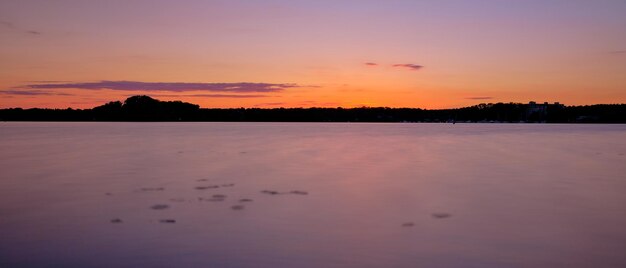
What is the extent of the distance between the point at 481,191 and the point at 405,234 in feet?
23.0

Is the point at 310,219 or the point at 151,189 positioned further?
the point at 151,189

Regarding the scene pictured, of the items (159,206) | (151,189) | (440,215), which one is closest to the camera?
(440,215)

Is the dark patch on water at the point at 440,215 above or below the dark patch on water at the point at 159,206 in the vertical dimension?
below

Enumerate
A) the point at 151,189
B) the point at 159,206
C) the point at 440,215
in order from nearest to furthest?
the point at 440,215
the point at 159,206
the point at 151,189

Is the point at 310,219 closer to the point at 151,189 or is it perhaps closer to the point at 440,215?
the point at 440,215

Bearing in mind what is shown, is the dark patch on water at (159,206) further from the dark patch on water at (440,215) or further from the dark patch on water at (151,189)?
the dark patch on water at (440,215)

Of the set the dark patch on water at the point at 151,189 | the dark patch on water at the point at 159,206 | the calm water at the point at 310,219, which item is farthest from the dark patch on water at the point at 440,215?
the dark patch on water at the point at 151,189

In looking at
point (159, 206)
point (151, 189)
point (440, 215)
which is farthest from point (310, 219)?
point (151, 189)

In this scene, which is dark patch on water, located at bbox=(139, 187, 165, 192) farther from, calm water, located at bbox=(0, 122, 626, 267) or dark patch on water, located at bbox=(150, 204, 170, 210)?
dark patch on water, located at bbox=(150, 204, 170, 210)

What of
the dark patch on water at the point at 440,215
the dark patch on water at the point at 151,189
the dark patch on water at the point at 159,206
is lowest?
the dark patch on water at the point at 151,189

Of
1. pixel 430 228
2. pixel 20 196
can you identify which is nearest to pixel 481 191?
pixel 430 228

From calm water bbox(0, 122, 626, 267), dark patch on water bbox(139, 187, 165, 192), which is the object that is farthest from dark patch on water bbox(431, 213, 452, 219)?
dark patch on water bbox(139, 187, 165, 192)

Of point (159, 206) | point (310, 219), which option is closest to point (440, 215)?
point (310, 219)

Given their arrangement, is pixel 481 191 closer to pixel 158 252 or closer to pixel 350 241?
pixel 350 241
